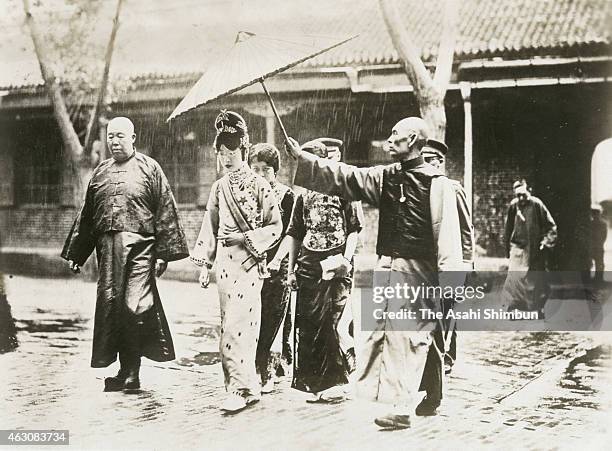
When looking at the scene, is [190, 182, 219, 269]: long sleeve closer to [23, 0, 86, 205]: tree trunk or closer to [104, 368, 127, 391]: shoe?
[104, 368, 127, 391]: shoe

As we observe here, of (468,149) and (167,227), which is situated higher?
(468,149)

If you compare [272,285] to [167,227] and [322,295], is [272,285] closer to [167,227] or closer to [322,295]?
[322,295]

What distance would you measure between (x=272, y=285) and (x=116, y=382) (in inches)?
48.6

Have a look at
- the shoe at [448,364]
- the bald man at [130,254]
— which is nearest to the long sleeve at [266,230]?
the bald man at [130,254]

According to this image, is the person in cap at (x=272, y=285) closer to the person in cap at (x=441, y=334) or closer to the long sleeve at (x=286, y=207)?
the long sleeve at (x=286, y=207)

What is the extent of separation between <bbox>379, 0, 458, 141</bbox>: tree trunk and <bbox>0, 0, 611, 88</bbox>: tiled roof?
0.06 m

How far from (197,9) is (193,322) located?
7.22ft

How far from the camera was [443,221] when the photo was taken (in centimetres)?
375

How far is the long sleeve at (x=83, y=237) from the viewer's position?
14.4ft

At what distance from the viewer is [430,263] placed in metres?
3.85

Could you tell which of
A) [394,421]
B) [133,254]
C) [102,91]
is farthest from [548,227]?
[102,91]

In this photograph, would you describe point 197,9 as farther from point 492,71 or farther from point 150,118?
point 492,71

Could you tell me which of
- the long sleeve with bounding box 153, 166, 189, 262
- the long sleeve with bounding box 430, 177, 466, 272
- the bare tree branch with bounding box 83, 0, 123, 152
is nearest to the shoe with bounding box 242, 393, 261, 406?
the long sleeve with bounding box 153, 166, 189, 262

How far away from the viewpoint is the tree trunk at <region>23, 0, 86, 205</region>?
15.9 ft
